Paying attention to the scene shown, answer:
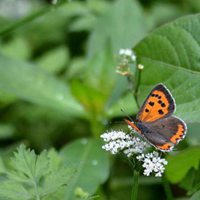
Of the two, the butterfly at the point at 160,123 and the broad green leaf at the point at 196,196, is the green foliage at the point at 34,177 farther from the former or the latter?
the broad green leaf at the point at 196,196

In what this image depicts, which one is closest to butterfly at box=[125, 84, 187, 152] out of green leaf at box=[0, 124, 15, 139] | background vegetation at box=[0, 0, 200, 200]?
background vegetation at box=[0, 0, 200, 200]

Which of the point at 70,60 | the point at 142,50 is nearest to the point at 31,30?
the point at 70,60

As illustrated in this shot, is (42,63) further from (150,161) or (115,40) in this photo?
(150,161)

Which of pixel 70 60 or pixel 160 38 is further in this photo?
pixel 70 60

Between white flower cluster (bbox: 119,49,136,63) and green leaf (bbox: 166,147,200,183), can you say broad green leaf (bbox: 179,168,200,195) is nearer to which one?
green leaf (bbox: 166,147,200,183)

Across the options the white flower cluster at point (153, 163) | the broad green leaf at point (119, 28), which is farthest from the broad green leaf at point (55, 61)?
the white flower cluster at point (153, 163)

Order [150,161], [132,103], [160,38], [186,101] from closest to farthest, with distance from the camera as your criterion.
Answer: [150,161] → [186,101] → [160,38] → [132,103]
